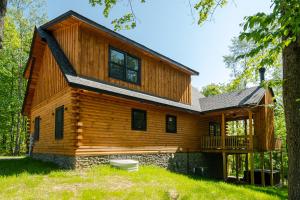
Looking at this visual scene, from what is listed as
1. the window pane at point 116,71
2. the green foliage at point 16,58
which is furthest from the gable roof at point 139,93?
the green foliage at point 16,58

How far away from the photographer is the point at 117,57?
48.4 ft

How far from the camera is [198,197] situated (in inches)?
355

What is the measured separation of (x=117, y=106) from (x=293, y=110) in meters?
8.79

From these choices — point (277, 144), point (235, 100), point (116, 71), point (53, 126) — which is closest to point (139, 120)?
point (116, 71)

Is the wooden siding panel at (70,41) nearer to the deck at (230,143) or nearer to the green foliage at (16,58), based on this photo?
the deck at (230,143)

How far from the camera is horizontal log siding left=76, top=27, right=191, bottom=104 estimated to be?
42.9ft

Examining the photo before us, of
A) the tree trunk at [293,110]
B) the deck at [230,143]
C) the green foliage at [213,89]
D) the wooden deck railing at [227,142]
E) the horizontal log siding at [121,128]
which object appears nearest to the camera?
the tree trunk at [293,110]

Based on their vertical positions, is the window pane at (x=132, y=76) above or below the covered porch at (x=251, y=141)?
above

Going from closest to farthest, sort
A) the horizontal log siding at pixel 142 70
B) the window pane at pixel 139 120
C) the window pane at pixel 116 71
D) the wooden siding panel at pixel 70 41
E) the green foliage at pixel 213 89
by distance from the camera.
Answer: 1. the wooden siding panel at pixel 70 41
2. the horizontal log siding at pixel 142 70
3. the window pane at pixel 116 71
4. the window pane at pixel 139 120
5. the green foliage at pixel 213 89

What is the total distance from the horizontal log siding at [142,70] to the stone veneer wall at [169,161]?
388 cm

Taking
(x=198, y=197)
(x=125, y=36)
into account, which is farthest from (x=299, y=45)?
(x=125, y=36)

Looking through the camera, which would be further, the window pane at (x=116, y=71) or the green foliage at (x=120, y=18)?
the window pane at (x=116, y=71)

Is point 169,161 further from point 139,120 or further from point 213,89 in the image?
point 213,89

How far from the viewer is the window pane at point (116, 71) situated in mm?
14320
